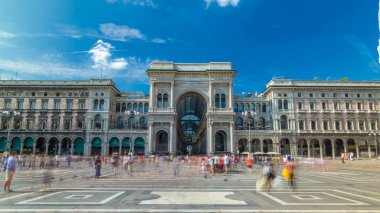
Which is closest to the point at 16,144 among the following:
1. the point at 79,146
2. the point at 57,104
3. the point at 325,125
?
the point at 57,104

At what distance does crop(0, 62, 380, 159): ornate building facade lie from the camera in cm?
6688

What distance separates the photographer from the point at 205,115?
231 feet

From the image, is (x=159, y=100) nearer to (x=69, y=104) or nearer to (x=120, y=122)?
(x=120, y=122)

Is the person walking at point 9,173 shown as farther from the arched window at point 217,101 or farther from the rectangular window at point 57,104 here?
the rectangular window at point 57,104

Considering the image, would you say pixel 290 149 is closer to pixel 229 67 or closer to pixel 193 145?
pixel 229 67

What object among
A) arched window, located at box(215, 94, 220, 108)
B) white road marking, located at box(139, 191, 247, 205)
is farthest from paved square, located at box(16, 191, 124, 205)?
arched window, located at box(215, 94, 220, 108)

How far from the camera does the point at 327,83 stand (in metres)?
71.6

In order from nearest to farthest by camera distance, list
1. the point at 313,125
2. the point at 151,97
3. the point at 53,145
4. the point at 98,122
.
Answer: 1. the point at 151,97
2. the point at 53,145
3. the point at 98,122
4. the point at 313,125

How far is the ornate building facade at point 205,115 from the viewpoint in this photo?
66.9m

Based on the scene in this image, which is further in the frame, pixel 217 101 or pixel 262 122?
pixel 262 122

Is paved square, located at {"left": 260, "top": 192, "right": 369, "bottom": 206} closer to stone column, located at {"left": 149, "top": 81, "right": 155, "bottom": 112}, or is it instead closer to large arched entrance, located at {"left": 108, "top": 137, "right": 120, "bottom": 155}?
stone column, located at {"left": 149, "top": 81, "right": 155, "bottom": 112}

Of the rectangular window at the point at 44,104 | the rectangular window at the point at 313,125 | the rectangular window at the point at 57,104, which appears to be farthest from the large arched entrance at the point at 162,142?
the rectangular window at the point at 313,125

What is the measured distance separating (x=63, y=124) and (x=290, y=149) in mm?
56599

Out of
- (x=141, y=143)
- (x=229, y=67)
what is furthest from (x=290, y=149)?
(x=141, y=143)
